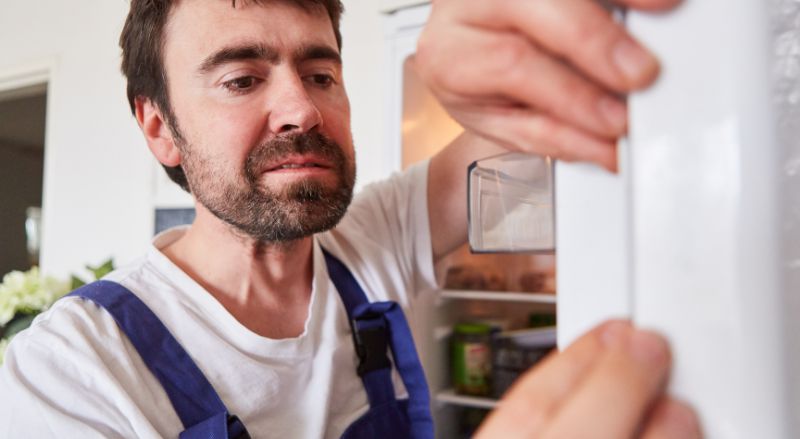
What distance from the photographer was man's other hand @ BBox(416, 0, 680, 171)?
0.17m

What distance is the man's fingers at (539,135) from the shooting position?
0.18m

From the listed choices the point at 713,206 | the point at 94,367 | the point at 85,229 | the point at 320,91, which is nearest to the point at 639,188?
the point at 713,206

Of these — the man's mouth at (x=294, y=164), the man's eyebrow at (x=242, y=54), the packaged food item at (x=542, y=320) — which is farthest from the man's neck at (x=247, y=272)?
the packaged food item at (x=542, y=320)

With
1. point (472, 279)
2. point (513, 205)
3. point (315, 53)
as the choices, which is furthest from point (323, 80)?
point (472, 279)

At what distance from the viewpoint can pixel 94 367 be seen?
57cm

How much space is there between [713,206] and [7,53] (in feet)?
9.88

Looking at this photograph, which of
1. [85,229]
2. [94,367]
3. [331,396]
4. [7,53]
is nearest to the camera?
[94,367]

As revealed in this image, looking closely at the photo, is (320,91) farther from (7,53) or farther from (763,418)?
(7,53)

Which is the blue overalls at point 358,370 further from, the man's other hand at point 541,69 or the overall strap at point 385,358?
Answer: the man's other hand at point 541,69

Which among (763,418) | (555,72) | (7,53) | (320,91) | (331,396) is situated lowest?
(331,396)

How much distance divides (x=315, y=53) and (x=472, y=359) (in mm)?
1108

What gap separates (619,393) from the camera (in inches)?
6.3

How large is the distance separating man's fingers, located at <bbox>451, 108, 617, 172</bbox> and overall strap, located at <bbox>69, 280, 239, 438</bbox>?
51 centimetres

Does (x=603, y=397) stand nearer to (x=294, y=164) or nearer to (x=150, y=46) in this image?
(x=294, y=164)
